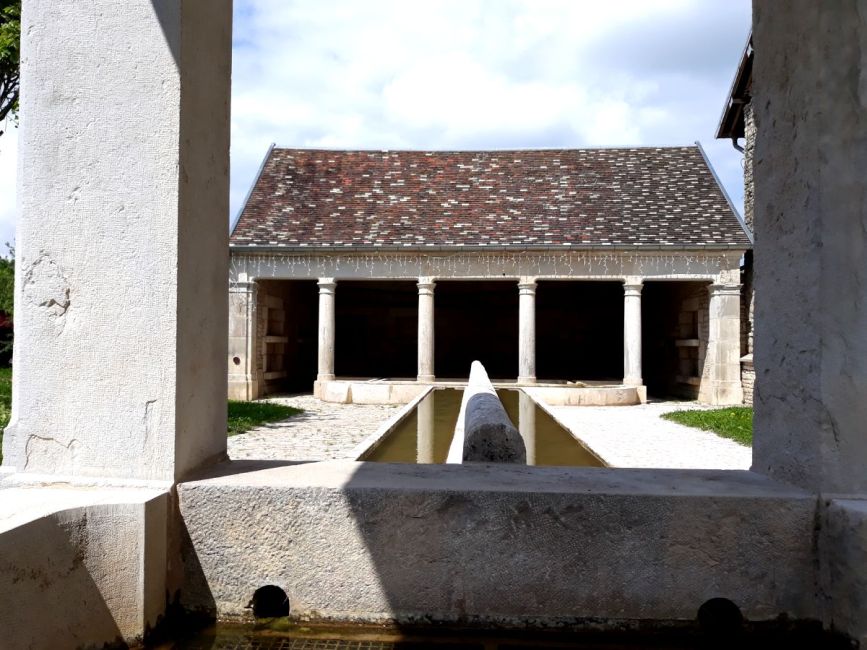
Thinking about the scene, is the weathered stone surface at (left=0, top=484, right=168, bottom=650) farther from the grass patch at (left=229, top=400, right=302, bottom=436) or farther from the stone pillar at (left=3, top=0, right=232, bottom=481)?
the grass patch at (left=229, top=400, right=302, bottom=436)

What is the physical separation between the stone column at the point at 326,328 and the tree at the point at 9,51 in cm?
697

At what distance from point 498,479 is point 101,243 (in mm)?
1769

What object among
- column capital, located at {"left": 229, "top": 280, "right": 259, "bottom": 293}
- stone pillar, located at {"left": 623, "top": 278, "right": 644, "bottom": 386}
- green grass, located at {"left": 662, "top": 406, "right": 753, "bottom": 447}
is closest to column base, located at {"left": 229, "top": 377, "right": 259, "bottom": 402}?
column capital, located at {"left": 229, "top": 280, "right": 259, "bottom": 293}

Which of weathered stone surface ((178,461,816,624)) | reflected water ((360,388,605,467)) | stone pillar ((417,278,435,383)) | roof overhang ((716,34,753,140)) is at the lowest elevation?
reflected water ((360,388,605,467))

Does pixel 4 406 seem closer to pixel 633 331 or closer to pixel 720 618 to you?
pixel 720 618

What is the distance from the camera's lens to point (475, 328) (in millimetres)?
20172

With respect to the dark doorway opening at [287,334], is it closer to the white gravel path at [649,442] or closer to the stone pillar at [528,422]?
the stone pillar at [528,422]

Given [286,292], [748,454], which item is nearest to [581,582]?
[748,454]

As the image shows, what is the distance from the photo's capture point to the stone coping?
7.34 feet

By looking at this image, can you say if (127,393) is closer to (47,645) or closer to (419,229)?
(47,645)

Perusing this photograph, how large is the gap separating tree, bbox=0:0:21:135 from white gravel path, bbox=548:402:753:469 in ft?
31.6

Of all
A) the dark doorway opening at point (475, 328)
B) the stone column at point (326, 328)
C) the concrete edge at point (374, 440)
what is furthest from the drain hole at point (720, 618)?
the dark doorway opening at point (475, 328)

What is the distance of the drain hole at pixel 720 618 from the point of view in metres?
2.17

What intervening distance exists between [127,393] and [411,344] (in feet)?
58.7
